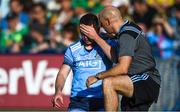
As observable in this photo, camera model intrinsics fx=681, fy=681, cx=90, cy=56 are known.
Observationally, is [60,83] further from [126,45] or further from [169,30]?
[169,30]

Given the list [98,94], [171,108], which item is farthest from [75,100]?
[171,108]

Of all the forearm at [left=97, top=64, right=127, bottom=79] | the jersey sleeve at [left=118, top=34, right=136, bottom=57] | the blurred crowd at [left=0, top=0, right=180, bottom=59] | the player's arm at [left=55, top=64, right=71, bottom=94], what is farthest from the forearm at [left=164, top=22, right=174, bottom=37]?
the forearm at [left=97, top=64, right=127, bottom=79]

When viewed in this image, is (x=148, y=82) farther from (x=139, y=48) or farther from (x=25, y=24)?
(x=25, y=24)

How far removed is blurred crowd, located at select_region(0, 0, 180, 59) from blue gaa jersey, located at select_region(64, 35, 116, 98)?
18.7 ft

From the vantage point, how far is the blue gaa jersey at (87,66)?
8828 mm

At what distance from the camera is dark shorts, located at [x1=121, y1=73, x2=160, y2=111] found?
8211mm

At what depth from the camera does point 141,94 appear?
823 centimetres

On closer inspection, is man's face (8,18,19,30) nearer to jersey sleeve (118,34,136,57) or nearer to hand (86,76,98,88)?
hand (86,76,98,88)

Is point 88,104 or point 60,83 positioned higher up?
point 60,83

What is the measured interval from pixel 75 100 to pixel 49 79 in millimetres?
5791

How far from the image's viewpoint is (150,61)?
27.4ft

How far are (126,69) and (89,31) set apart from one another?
86cm

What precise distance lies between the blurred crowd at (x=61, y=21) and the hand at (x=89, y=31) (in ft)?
19.9

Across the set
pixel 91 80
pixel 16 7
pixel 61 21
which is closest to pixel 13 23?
pixel 16 7
